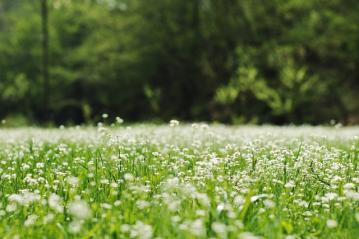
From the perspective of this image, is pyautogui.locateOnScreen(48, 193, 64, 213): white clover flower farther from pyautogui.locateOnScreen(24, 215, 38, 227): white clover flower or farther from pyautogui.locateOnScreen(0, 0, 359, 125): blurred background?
pyautogui.locateOnScreen(0, 0, 359, 125): blurred background

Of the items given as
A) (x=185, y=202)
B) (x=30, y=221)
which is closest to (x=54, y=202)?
(x=30, y=221)

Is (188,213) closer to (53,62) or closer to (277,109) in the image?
(277,109)

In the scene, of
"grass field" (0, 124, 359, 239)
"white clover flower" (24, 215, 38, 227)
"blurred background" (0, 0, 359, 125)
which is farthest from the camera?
"blurred background" (0, 0, 359, 125)

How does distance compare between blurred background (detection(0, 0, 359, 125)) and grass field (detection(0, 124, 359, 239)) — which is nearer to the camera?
grass field (detection(0, 124, 359, 239))

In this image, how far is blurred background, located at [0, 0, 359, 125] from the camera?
36750mm

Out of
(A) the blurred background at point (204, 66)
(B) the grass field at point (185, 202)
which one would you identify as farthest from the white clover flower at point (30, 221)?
(A) the blurred background at point (204, 66)

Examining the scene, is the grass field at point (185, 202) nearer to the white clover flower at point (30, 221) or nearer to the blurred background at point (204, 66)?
the white clover flower at point (30, 221)

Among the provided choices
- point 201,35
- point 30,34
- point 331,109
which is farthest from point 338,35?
point 30,34

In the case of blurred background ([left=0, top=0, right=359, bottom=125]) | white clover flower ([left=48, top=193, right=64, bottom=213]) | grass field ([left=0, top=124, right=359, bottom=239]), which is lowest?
grass field ([left=0, top=124, right=359, bottom=239])

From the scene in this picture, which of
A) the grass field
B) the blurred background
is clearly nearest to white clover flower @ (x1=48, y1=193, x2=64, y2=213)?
the grass field

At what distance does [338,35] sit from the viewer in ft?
130

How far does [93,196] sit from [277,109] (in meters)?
30.7

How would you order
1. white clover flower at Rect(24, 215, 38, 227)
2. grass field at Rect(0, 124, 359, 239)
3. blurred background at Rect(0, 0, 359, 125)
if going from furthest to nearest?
blurred background at Rect(0, 0, 359, 125)
grass field at Rect(0, 124, 359, 239)
white clover flower at Rect(24, 215, 38, 227)

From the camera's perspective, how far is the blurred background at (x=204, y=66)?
121 feet
